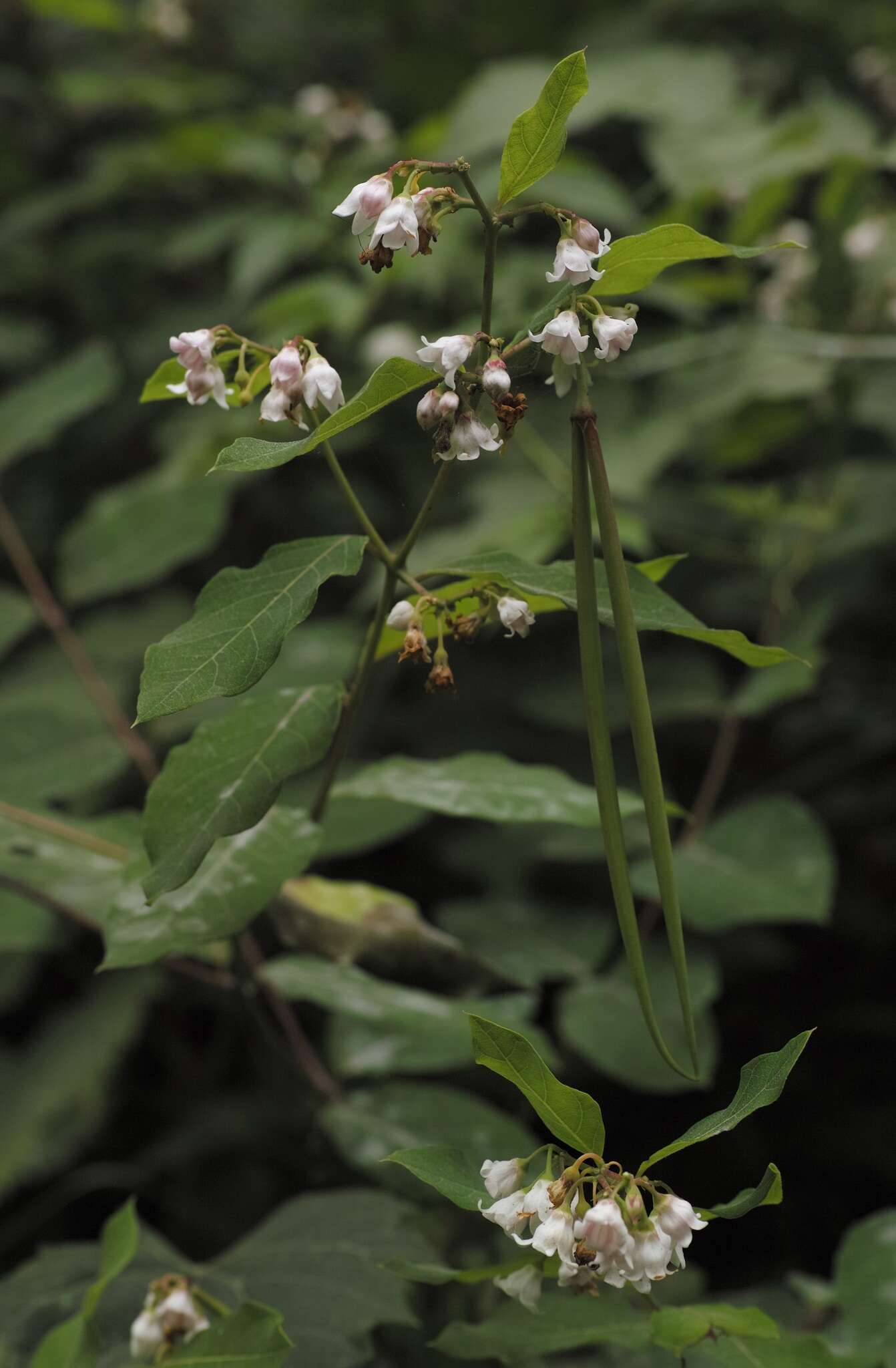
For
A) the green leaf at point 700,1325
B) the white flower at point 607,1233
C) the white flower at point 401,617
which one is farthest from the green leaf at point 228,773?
the green leaf at point 700,1325

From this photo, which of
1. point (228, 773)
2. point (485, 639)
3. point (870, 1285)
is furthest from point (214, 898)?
point (485, 639)

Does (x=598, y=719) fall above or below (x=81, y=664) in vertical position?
above

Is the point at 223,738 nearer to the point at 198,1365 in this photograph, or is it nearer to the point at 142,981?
the point at 198,1365

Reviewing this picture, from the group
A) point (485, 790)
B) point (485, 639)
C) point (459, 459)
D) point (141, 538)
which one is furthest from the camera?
point (485, 639)

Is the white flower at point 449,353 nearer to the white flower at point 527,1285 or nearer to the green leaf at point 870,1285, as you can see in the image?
the white flower at point 527,1285

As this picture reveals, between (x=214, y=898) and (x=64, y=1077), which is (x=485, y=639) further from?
(x=214, y=898)

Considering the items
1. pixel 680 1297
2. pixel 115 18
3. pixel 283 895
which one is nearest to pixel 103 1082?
pixel 283 895

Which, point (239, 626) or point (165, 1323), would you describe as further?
point (165, 1323)

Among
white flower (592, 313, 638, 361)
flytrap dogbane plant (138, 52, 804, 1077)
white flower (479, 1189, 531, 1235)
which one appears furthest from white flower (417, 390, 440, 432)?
white flower (479, 1189, 531, 1235)
